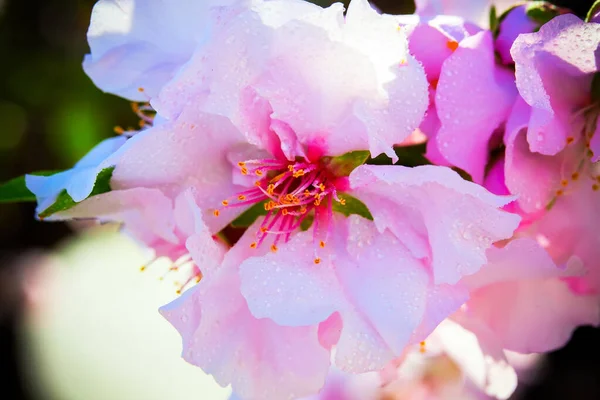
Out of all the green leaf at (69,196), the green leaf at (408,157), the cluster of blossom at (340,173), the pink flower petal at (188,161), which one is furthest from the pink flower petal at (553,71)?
the green leaf at (69,196)

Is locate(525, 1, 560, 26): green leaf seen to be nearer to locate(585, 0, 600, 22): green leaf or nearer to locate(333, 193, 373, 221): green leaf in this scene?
locate(585, 0, 600, 22): green leaf

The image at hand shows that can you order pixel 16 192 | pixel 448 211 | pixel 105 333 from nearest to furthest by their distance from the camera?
1. pixel 448 211
2. pixel 16 192
3. pixel 105 333

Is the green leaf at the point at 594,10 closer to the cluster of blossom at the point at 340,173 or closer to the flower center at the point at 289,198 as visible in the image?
the cluster of blossom at the point at 340,173

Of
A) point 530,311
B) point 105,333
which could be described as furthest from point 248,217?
point 105,333

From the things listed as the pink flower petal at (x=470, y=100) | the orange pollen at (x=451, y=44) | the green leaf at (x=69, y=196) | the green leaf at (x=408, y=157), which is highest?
the orange pollen at (x=451, y=44)

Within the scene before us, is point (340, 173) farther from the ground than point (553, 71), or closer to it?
closer to it

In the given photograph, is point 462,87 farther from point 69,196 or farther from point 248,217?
point 69,196

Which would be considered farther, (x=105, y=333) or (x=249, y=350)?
(x=105, y=333)

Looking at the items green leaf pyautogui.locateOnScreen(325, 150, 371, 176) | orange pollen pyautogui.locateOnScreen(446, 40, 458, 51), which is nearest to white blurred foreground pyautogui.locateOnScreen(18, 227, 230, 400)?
green leaf pyautogui.locateOnScreen(325, 150, 371, 176)
